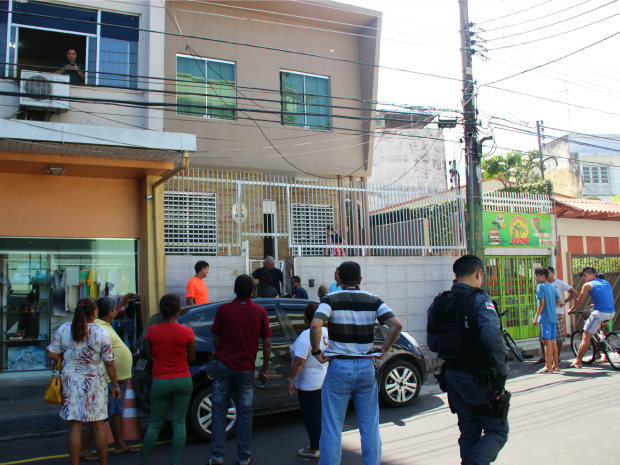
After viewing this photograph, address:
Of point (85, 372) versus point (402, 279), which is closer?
point (85, 372)

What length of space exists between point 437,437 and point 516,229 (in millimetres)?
8862

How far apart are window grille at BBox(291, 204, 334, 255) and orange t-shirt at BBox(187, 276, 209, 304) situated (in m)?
2.59

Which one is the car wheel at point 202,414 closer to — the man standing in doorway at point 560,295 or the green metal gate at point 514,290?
the man standing in doorway at point 560,295

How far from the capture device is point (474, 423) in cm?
371

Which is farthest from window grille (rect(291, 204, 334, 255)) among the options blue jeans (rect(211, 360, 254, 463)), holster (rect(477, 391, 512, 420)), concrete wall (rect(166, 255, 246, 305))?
holster (rect(477, 391, 512, 420))

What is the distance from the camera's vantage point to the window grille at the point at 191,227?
9.77 m

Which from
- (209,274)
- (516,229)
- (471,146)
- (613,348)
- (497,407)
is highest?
(471,146)

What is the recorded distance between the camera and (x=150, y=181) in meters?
9.66

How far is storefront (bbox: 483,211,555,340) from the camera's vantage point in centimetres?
1256

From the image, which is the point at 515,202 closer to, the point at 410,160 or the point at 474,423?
the point at 474,423

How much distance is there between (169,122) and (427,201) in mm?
6456

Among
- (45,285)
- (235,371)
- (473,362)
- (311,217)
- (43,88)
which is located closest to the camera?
(473,362)

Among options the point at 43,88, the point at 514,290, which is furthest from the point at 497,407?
the point at 514,290

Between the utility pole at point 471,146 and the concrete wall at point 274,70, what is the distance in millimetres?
2428
